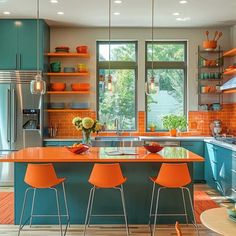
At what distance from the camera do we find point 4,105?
676 cm

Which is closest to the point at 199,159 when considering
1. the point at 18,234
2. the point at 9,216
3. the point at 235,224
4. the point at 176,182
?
the point at 176,182

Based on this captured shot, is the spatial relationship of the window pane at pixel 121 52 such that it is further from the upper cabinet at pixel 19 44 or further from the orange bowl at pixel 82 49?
the upper cabinet at pixel 19 44

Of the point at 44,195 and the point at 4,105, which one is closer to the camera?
the point at 44,195

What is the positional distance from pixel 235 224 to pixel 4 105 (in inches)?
214

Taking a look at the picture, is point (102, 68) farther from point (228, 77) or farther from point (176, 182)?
point (176, 182)

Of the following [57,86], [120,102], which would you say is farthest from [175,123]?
[57,86]

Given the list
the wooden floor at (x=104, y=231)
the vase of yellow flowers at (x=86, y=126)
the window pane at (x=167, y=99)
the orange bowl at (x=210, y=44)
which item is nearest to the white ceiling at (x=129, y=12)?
the orange bowl at (x=210, y=44)

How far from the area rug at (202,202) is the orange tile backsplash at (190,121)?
164cm

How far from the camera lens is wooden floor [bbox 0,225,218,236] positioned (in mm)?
4254

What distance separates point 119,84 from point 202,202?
312 cm

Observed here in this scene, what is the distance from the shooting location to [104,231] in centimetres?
→ 435

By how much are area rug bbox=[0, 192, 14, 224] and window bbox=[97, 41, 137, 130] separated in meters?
2.52

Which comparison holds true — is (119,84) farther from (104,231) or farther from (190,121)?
(104,231)

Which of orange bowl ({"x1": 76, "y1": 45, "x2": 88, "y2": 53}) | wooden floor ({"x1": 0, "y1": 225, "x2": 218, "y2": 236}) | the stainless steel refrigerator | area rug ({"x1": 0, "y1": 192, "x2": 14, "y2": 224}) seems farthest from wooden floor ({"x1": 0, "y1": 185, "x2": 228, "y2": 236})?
orange bowl ({"x1": 76, "y1": 45, "x2": 88, "y2": 53})
